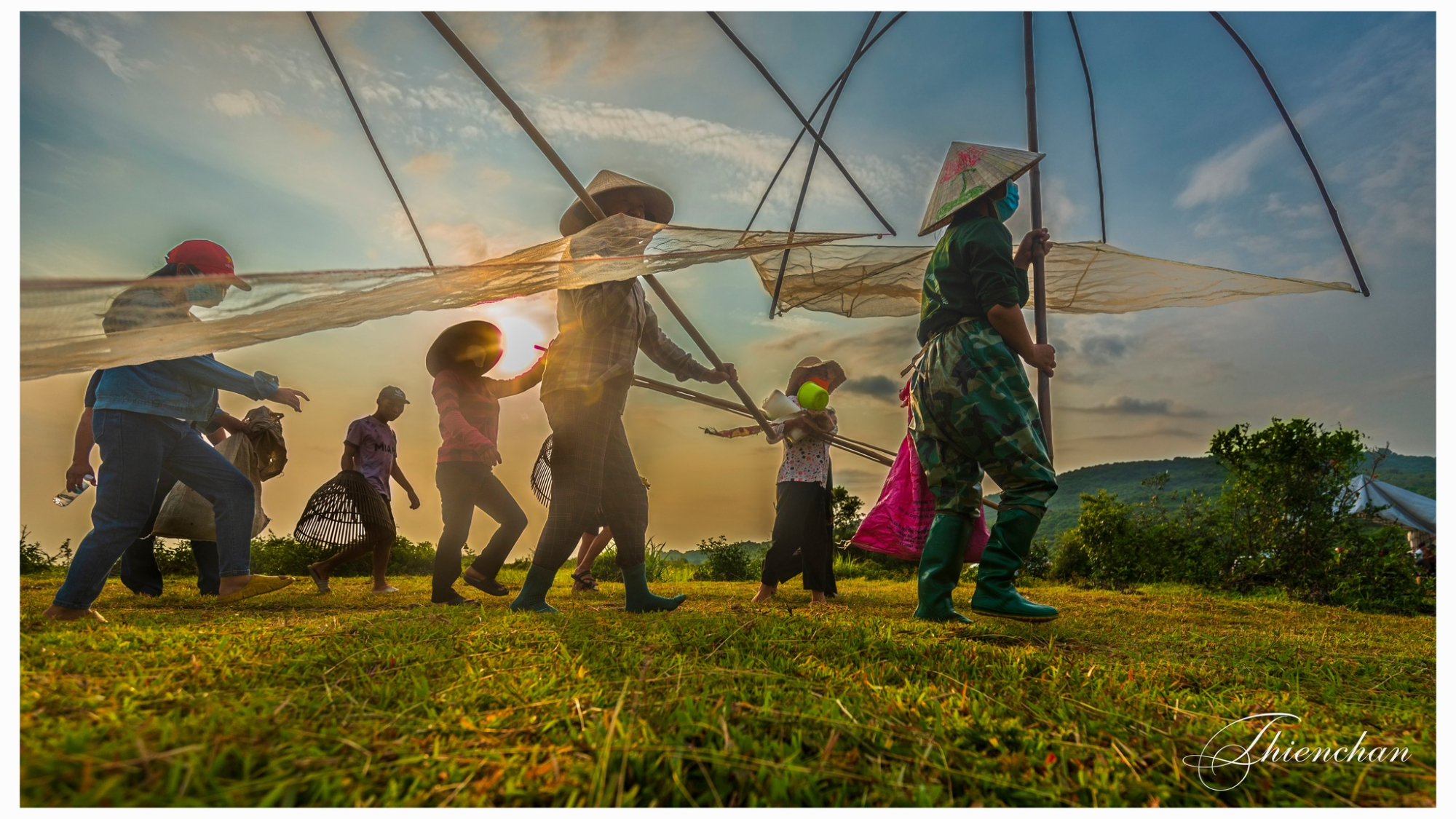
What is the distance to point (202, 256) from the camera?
3.36 m

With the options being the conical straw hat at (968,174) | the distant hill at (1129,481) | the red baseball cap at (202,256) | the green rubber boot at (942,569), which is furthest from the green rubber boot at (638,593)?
the distant hill at (1129,481)

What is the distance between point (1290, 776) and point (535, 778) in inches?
53.0

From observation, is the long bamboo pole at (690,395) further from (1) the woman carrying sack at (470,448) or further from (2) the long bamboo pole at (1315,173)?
(2) the long bamboo pole at (1315,173)

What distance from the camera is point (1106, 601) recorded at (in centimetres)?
A: 518

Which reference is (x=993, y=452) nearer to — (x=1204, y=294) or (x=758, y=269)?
(x=758, y=269)

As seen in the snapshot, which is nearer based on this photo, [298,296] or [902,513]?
[298,296]

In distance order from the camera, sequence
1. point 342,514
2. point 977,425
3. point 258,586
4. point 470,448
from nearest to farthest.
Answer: point 977,425, point 258,586, point 470,448, point 342,514

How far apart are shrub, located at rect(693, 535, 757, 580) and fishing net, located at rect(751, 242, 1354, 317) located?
3.81m

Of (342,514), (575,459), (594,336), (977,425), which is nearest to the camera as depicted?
(977,425)

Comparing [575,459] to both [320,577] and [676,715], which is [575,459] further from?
[320,577]

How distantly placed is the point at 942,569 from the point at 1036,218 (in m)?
2.24

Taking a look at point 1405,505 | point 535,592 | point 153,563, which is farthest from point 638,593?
point 1405,505

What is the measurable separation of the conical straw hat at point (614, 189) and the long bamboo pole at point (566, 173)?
0.33ft
